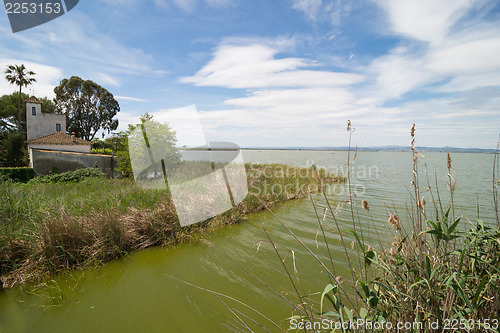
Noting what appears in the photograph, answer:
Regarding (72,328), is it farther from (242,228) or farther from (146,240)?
(242,228)

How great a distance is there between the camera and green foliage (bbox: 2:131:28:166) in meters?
26.0

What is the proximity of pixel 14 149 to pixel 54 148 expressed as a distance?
346 inches

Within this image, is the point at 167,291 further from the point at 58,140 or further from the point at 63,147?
the point at 58,140

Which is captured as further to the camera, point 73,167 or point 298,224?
point 73,167

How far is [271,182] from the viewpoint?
43.5 ft

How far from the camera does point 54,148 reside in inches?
877

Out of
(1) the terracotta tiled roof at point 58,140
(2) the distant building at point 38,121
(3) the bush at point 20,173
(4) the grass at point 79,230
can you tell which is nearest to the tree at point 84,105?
(2) the distant building at point 38,121

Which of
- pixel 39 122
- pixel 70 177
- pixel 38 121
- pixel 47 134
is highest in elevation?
pixel 38 121

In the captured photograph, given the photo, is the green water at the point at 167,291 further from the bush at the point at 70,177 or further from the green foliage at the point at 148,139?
the bush at the point at 70,177

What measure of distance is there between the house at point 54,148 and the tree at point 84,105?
8982 millimetres

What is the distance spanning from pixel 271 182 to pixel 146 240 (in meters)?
8.39

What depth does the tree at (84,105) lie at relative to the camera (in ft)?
119

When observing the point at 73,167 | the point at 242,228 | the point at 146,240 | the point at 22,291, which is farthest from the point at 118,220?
the point at 73,167

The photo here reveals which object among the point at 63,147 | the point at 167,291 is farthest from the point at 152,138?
the point at 63,147
